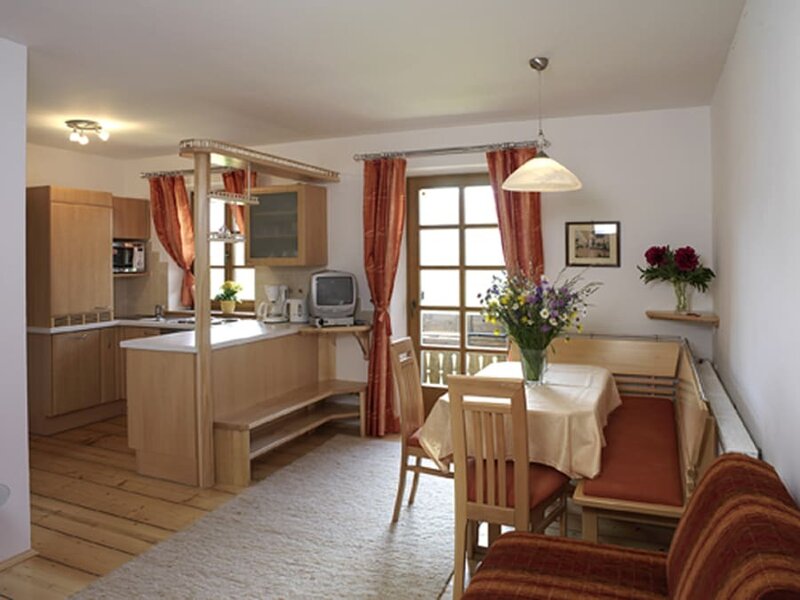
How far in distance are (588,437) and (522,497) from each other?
0.41m

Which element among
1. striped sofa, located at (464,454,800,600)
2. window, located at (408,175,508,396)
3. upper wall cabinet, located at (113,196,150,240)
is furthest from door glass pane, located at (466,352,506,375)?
upper wall cabinet, located at (113,196,150,240)

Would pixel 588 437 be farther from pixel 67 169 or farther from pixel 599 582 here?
pixel 67 169

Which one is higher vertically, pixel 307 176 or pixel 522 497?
pixel 307 176

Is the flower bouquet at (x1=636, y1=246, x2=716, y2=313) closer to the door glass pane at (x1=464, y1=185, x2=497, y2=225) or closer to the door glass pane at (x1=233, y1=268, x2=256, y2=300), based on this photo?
the door glass pane at (x1=464, y1=185, x2=497, y2=225)

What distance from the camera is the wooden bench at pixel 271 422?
3.74 meters

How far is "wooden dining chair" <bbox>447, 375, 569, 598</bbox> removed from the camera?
2.32 m

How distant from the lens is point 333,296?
16.3 feet

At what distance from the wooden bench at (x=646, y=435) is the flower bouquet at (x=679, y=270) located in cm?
35

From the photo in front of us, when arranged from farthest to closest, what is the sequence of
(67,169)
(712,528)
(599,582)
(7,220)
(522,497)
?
(67,169), (7,220), (522,497), (599,582), (712,528)

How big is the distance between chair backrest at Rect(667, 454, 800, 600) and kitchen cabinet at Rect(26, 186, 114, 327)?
4766mm

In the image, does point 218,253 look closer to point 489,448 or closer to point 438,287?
point 438,287

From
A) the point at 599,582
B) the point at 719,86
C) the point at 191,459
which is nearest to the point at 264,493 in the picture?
the point at 191,459

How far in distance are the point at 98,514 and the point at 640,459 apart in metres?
2.82

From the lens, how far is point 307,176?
4.88 metres
